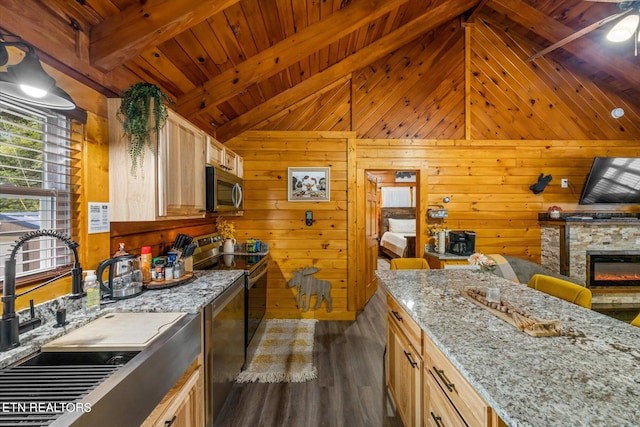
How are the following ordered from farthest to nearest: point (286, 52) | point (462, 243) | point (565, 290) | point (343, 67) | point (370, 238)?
point (370, 238), point (462, 243), point (343, 67), point (286, 52), point (565, 290)

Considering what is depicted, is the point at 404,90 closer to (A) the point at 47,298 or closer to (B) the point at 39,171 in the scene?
(B) the point at 39,171

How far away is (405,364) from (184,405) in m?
1.27

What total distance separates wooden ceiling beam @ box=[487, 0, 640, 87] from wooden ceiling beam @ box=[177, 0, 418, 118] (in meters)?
2.27

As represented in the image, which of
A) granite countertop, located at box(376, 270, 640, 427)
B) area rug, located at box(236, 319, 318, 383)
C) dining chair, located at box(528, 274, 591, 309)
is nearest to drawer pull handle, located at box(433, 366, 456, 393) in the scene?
granite countertop, located at box(376, 270, 640, 427)

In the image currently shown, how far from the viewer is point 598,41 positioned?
3.40m

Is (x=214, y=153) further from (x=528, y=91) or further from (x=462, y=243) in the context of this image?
(x=528, y=91)

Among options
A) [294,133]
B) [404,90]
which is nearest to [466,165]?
[404,90]

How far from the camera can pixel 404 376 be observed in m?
1.70

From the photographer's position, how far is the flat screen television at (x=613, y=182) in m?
3.70

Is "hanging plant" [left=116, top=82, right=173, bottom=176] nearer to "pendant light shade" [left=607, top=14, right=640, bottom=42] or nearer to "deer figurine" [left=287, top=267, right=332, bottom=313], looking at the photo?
"deer figurine" [left=287, top=267, right=332, bottom=313]

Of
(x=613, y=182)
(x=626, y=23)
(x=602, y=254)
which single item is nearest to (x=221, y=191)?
(x=626, y=23)

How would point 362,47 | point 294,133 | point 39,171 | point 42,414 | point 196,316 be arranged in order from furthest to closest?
1. point 294,133
2. point 362,47
3. point 196,316
4. point 39,171
5. point 42,414

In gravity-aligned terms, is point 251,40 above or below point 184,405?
above

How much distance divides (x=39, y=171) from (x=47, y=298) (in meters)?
0.66
